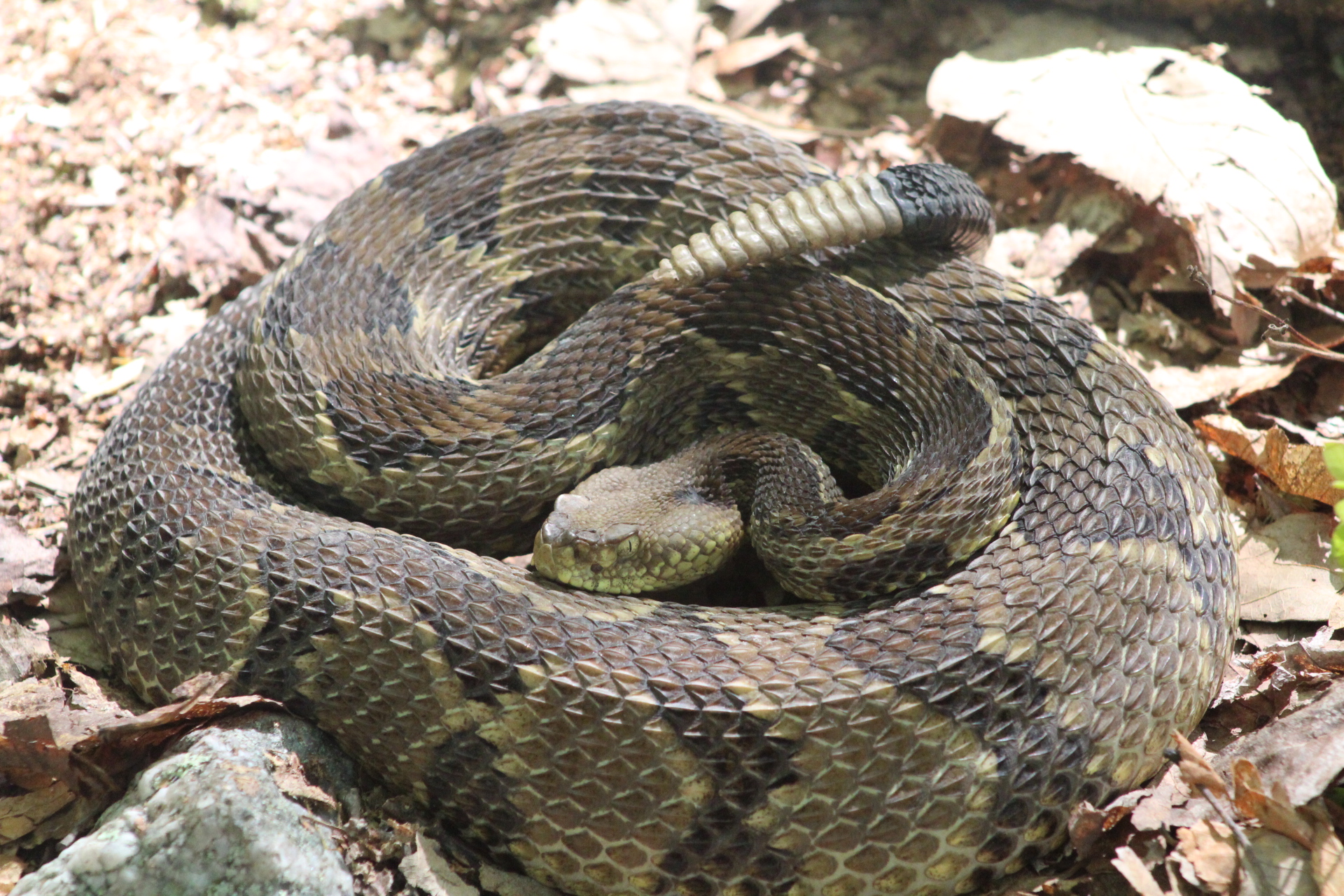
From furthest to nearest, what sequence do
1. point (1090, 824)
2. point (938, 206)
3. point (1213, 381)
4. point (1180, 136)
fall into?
point (1180, 136) < point (1213, 381) < point (938, 206) < point (1090, 824)

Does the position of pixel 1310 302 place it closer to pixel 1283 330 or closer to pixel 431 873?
pixel 1283 330

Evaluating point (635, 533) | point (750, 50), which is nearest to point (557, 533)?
point (635, 533)

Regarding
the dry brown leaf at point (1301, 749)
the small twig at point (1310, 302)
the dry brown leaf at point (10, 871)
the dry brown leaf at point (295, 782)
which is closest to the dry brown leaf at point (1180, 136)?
the small twig at point (1310, 302)

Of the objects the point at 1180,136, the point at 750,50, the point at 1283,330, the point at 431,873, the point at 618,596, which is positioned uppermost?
the point at 750,50

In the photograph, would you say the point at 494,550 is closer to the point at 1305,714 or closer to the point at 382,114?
the point at 1305,714

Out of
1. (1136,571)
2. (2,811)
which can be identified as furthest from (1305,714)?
(2,811)

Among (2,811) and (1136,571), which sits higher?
(1136,571)
